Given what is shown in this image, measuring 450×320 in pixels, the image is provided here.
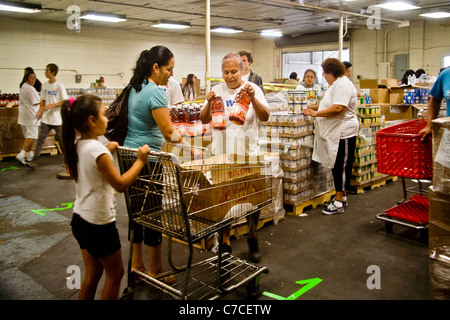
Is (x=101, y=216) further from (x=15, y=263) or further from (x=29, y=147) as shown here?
(x=29, y=147)

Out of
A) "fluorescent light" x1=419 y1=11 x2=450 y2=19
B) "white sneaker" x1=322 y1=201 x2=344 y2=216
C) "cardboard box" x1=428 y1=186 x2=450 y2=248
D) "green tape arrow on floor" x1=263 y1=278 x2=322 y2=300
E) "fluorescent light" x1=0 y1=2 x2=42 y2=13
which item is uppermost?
"fluorescent light" x1=419 y1=11 x2=450 y2=19

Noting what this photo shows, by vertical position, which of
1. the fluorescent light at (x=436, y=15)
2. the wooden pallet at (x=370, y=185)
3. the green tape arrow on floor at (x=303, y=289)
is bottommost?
the green tape arrow on floor at (x=303, y=289)

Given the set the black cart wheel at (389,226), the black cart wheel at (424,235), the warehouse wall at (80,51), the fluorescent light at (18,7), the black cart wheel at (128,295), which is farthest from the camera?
the warehouse wall at (80,51)

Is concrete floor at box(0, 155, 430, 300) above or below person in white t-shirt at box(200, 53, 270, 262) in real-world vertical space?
below

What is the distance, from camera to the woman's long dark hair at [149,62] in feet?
8.93

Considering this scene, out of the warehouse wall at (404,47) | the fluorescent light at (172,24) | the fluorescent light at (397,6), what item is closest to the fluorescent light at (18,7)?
the fluorescent light at (172,24)

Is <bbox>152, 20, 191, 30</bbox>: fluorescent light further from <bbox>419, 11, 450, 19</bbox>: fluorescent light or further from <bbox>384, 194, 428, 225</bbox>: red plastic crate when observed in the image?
A: <bbox>384, 194, 428, 225</bbox>: red plastic crate

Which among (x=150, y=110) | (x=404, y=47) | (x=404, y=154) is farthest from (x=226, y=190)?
(x=404, y=47)

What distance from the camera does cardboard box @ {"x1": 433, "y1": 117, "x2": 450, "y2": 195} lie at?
2.41 m

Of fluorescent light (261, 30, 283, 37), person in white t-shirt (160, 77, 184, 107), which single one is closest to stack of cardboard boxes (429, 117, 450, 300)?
person in white t-shirt (160, 77, 184, 107)

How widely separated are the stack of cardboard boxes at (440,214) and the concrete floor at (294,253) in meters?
0.48

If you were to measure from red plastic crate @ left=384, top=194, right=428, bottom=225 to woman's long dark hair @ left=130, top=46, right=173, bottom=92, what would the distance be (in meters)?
2.78

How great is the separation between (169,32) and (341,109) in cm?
1142

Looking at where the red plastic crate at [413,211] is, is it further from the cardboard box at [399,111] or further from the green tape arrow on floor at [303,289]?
the cardboard box at [399,111]
